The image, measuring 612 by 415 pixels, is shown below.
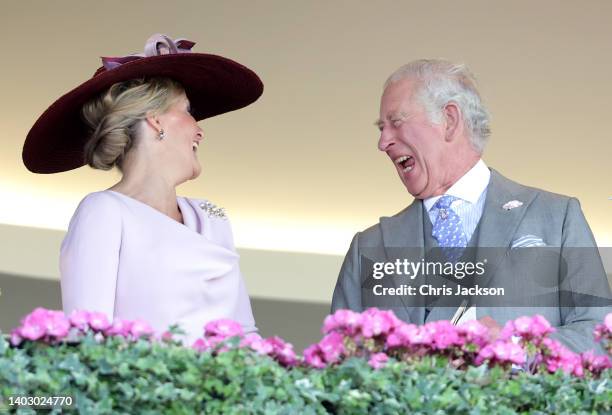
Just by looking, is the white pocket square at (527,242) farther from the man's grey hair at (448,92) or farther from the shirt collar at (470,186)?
the man's grey hair at (448,92)

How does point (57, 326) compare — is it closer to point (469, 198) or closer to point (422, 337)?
point (422, 337)

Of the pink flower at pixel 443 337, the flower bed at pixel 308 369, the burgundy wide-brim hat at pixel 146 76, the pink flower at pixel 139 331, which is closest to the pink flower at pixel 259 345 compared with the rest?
the flower bed at pixel 308 369

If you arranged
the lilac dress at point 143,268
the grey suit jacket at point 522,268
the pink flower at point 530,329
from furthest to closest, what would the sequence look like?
1. the grey suit jacket at point 522,268
2. the lilac dress at point 143,268
3. the pink flower at point 530,329

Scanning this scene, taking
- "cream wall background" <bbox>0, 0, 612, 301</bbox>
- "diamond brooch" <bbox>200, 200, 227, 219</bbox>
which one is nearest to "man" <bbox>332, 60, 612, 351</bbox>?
"diamond brooch" <bbox>200, 200, 227, 219</bbox>

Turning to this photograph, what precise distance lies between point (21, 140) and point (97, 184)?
406mm

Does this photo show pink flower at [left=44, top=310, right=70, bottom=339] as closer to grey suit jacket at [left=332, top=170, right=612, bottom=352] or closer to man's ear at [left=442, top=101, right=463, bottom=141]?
grey suit jacket at [left=332, top=170, right=612, bottom=352]

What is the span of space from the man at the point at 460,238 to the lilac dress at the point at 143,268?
16.0 inches

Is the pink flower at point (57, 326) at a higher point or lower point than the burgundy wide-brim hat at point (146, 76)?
lower

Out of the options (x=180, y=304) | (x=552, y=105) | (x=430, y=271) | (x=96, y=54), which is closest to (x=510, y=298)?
(x=430, y=271)

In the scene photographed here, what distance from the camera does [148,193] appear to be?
251 cm

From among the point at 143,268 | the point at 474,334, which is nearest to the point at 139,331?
the point at 474,334

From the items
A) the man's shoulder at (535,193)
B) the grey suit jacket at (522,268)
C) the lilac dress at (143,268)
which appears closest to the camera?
the lilac dress at (143,268)

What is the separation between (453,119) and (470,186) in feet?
0.62

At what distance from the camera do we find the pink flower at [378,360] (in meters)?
1.56
